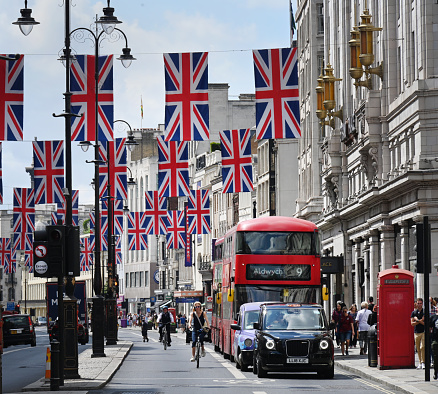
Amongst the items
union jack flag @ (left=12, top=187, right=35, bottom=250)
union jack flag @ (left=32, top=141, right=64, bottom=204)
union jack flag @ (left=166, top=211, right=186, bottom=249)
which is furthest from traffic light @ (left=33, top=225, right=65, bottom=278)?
union jack flag @ (left=166, top=211, right=186, bottom=249)

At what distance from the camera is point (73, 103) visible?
114 ft

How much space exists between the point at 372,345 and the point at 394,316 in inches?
77.9

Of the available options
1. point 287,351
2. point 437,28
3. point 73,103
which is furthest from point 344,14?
point 287,351

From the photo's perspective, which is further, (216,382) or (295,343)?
(295,343)

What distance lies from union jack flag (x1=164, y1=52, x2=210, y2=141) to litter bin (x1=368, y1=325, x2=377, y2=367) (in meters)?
7.52

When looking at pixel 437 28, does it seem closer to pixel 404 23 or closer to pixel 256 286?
pixel 404 23

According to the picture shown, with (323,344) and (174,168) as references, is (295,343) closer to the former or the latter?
(323,344)

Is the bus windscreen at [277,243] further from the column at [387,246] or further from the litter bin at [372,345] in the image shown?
the column at [387,246]

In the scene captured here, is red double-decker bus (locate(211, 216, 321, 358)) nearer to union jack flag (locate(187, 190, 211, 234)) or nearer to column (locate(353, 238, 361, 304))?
column (locate(353, 238, 361, 304))

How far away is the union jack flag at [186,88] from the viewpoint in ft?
111

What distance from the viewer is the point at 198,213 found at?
64938mm

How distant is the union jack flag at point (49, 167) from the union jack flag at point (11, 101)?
12329 mm

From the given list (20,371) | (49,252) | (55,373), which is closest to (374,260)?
(20,371)

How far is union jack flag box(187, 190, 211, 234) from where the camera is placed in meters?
64.5
